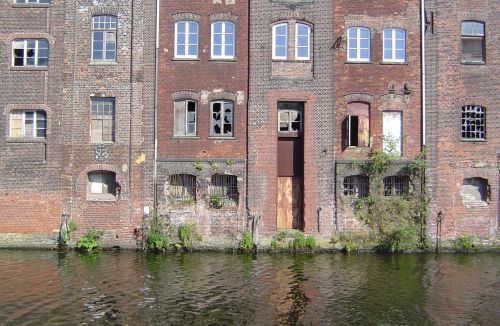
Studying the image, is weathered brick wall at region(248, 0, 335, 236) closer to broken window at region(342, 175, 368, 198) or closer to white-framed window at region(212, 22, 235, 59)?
broken window at region(342, 175, 368, 198)

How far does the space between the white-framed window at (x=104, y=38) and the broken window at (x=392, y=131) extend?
1147 centimetres

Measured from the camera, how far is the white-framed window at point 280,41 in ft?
67.5

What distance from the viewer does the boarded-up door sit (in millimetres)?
20625

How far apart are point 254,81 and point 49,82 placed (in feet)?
27.2

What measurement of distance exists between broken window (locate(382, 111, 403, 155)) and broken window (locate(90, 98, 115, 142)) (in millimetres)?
11155

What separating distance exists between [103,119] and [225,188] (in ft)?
18.9

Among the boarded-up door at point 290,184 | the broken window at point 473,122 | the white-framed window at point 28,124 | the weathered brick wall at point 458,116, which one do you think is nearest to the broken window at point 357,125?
the boarded-up door at point 290,184

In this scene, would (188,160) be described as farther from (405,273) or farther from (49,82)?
(405,273)

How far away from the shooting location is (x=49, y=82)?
20422mm

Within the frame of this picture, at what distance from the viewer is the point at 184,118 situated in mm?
20609

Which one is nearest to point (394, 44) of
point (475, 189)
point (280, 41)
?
point (280, 41)

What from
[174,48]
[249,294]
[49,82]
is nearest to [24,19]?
[49,82]

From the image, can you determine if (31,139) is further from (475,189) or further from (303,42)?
(475,189)

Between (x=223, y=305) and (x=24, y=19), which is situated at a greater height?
(x=24, y=19)
